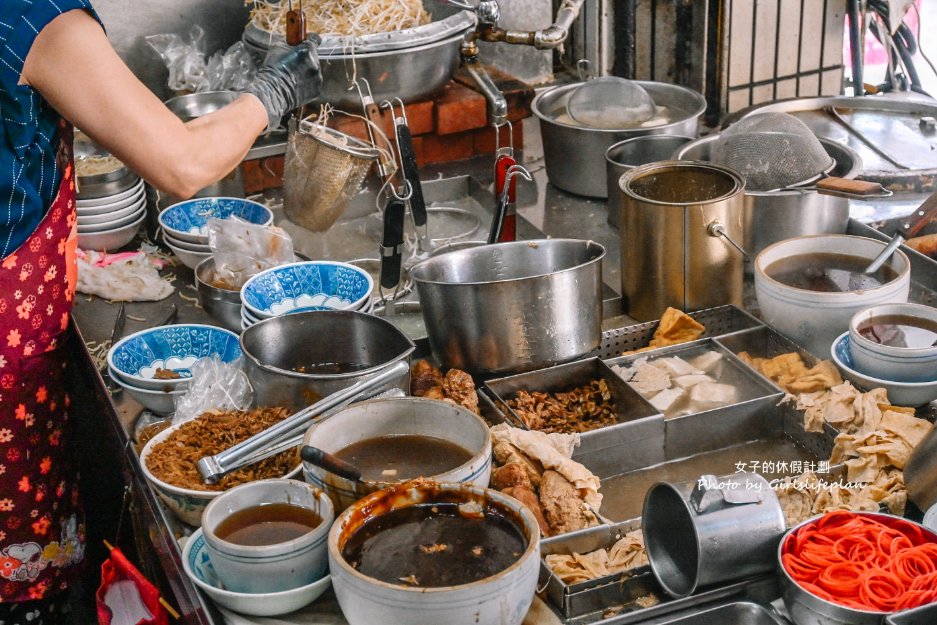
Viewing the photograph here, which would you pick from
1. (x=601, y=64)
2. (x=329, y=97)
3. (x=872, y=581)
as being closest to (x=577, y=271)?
(x=872, y=581)

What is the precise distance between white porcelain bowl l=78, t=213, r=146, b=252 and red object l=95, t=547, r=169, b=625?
1249mm

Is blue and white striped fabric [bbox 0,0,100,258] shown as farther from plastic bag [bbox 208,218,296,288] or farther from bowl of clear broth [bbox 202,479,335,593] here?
bowl of clear broth [bbox 202,479,335,593]

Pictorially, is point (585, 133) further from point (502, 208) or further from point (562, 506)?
point (562, 506)

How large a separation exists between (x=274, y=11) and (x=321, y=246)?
84 centimetres

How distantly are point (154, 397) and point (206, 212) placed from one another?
997mm

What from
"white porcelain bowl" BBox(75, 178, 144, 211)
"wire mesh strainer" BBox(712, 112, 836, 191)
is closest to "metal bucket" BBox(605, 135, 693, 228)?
"wire mesh strainer" BBox(712, 112, 836, 191)

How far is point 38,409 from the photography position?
7.57 ft

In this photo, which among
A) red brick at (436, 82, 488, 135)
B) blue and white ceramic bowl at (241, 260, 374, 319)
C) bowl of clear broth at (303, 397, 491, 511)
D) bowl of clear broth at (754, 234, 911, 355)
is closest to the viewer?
bowl of clear broth at (303, 397, 491, 511)

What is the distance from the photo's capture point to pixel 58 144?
2148 millimetres

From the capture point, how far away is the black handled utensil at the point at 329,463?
1659 millimetres

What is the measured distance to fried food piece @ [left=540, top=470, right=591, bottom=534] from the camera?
180 cm

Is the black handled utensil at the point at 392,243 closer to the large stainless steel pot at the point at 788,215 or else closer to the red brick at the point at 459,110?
the large stainless steel pot at the point at 788,215

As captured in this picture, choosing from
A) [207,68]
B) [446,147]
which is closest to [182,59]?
[207,68]

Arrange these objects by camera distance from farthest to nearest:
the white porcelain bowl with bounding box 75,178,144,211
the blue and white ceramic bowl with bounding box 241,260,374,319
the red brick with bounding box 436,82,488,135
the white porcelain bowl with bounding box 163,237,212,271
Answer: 1. the red brick with bounding box 436,82,488,135
2. the white porcelain bowl with bounding box 75,178,144,211
3. the white porcelain bowl with bounding box 163,237,212,271
4. the blue and white ceramic bowl with bounding box 241,260,374,319
